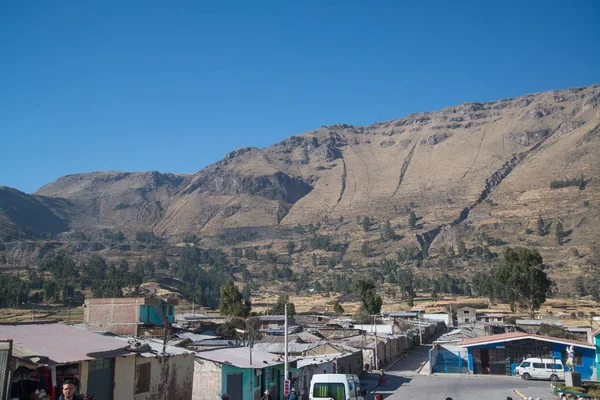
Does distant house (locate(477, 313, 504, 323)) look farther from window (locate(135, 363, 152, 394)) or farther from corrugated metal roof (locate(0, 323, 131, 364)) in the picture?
corrugated metal roof (locate(0, 323, 131, 364))

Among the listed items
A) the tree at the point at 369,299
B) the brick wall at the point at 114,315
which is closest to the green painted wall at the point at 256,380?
the brick wall at the point at 114,315

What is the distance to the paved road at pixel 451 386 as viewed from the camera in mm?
31828

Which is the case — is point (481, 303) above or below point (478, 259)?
below

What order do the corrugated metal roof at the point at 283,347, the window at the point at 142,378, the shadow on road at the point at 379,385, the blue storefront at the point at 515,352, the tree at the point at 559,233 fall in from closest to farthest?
1. the window at the point at 142,378
2. the shadow on road at the point at 379,385
3. the blue storefront at the point at 515,352
4. the corrugated metal roof at the point at 283,347
5. the tree at the point at 559,233

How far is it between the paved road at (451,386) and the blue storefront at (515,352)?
1658mm

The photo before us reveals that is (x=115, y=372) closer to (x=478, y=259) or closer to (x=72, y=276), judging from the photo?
(x=72, y=276)

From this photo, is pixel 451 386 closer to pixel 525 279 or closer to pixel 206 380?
pixel 206 380

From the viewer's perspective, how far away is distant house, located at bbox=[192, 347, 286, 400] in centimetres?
2494

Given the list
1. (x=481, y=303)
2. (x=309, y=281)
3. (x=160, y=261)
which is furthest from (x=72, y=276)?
(x=481, y=303)

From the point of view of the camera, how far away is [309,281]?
177 metres

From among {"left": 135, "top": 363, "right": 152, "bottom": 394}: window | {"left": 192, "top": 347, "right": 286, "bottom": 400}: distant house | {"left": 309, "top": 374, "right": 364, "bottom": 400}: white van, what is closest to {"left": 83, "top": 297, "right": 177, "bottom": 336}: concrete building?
{"left": 192, "top": 347, "right": 286, "bottom": 400}: distant house

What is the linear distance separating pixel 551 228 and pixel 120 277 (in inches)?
A: 5072

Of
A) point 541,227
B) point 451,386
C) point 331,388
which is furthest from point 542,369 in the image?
point 541,227

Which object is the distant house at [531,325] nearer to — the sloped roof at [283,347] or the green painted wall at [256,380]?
the sloped roof at [283,347]
